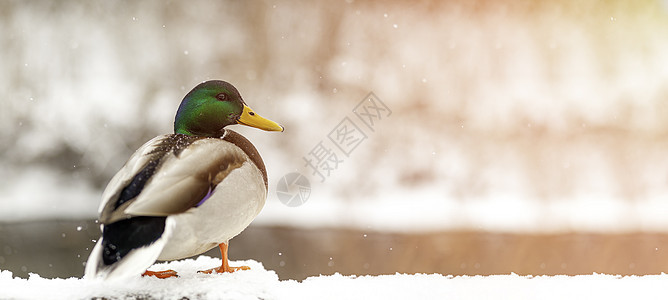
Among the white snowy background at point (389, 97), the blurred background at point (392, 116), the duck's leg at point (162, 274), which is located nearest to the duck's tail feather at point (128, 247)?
the duck's leg at point (162, 274)

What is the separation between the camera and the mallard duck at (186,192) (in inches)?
43.1

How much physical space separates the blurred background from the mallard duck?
4.99 ft

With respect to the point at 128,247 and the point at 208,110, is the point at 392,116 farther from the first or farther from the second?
the point at 128,247

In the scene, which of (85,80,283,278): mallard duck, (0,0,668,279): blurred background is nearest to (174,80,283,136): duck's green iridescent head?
(85,80,283,278): mallard duck

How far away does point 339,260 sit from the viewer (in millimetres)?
2863

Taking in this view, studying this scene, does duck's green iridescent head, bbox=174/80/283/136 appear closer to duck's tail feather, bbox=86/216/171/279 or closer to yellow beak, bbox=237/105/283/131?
yellow beak, bbox=237/105/283/131

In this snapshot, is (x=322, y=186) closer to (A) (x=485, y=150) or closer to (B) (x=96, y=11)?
(A) (x=485, y=150)

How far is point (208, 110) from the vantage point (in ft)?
4.65

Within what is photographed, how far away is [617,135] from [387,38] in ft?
4.51

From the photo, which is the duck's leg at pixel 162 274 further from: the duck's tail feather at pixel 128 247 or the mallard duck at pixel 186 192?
the duck's tail feather at pixel 128 247

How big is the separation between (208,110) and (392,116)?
2024 mm

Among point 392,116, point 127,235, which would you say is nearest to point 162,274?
point 127,235

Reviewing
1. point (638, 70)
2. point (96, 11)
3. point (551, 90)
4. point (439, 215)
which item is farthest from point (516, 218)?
point (96, 11)

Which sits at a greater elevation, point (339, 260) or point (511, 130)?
point (511, 130)
